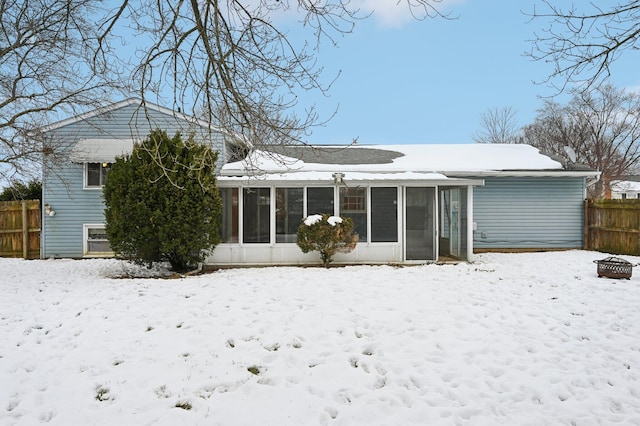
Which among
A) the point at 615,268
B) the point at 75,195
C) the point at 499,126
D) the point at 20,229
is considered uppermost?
the point at 499,126

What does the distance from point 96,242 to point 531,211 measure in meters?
14.2

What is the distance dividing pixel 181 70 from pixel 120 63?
3114 mm

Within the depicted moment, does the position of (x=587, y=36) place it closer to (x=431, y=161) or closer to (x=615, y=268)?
(x=615, y=268)

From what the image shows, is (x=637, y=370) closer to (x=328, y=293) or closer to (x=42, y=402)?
(x=328, y=293)

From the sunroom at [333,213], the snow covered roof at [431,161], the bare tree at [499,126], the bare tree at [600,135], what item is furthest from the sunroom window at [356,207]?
the bare tree at [499,126]

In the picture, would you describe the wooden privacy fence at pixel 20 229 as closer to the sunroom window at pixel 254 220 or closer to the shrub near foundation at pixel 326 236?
the sunroom window at pixel 254 220

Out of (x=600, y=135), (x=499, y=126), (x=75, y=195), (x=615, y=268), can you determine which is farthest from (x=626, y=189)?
(x=75, y=195)

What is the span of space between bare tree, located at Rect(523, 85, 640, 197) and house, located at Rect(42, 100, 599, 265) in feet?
61.8

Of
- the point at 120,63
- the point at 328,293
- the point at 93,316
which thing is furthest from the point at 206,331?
the point at 120,63

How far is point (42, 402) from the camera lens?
4051mm

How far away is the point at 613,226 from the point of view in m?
13.8

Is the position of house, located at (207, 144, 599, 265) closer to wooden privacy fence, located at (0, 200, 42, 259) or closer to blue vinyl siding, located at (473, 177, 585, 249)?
blue vinyl siding, located at (473, 177, 585, 249)

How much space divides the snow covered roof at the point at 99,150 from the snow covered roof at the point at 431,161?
3430 mm

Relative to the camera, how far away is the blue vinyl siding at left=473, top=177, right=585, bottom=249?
14.7 m
